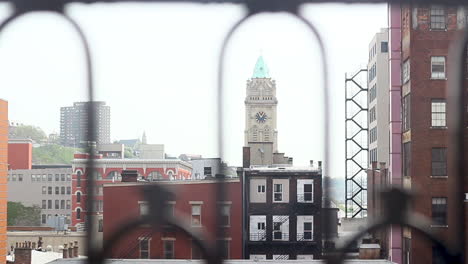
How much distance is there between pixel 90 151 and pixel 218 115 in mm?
288

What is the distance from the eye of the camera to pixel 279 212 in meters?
23.7

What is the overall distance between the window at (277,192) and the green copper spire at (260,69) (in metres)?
20.8

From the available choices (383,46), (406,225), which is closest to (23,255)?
(406,225)

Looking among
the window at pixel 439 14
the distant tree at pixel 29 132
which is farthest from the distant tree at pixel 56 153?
the window at pixel 439 14

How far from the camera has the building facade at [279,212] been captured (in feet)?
71.5

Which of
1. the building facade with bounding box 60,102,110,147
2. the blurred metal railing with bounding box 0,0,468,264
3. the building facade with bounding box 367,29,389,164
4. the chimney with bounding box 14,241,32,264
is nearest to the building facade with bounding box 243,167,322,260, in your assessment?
the building facade with bounding box 367,29,389,164

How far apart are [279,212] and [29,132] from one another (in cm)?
2153

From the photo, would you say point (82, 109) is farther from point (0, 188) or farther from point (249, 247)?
point (249, 247)

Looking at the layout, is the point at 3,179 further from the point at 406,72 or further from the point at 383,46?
the point at 383,46

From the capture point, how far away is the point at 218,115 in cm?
161

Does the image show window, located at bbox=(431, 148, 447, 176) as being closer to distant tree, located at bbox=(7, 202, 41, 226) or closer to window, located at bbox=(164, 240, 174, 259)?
distant tree, located at bbox=(7, 202, 41, 226)

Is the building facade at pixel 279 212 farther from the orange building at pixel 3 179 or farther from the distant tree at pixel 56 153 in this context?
the orange building at pixel 3 179

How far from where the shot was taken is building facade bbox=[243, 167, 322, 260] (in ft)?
71.5

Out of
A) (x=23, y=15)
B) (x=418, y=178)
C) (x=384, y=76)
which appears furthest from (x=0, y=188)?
(x=384, y=76)
